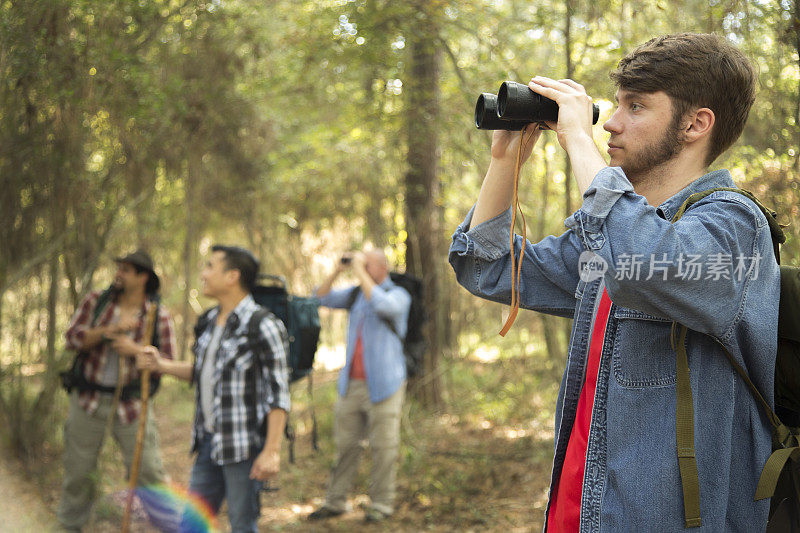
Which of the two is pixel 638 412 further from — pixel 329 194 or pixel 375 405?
pixel 329 194

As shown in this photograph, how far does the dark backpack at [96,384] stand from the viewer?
4680mm

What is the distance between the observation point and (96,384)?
470 centimetres

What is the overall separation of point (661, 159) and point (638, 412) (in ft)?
1.82

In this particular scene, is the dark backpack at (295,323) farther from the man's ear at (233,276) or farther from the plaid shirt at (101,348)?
the plaid shirt at (101,348)

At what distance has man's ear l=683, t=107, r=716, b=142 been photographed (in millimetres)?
1488

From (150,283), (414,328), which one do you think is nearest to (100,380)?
(150,283)

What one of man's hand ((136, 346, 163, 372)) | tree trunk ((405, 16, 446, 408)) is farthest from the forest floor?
man's hand ((136, 346, 163, 372))

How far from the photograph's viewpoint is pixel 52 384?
5961 millimetres

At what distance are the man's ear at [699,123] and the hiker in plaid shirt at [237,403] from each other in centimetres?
274

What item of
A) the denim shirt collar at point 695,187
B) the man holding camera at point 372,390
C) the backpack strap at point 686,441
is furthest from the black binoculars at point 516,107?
the man holding camera at point 372,390

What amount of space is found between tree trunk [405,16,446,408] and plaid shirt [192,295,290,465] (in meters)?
3.44

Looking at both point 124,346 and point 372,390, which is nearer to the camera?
point 124,346

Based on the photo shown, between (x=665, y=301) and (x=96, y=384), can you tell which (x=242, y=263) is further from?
(x=665, y=301)

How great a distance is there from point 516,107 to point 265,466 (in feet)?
8.64
